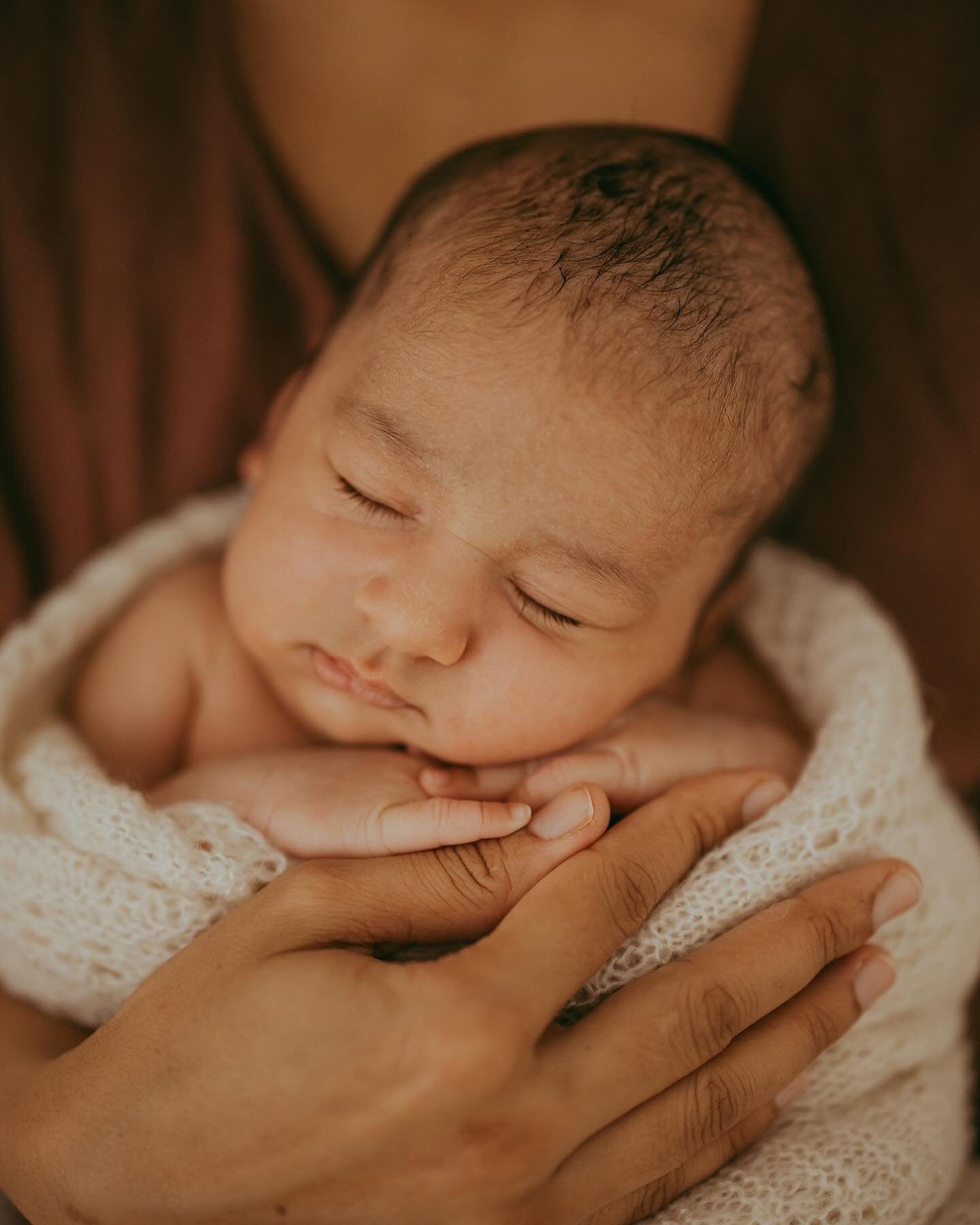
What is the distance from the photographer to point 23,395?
4.60 feet

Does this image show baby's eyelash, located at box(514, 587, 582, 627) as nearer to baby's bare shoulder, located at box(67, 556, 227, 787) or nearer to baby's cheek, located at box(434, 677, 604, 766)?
baby's cheek, located at box(434, 677, 604, 766)

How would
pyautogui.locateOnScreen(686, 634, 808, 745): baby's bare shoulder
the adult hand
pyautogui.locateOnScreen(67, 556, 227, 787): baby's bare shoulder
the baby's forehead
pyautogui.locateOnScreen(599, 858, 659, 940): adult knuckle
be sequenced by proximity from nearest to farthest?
the adult hand, pyautogui.locateOnScreen(599, 858, 659, 940): adult knuckle, the baby's forehead, pyautogui.locateOnScreen(67, 556, 227, 787): baby's bare shoulder, pyautogui.locateOnScreen(686, 634, 808, 745): baby's bare shoulder

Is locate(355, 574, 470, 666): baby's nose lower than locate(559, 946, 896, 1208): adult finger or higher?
higher

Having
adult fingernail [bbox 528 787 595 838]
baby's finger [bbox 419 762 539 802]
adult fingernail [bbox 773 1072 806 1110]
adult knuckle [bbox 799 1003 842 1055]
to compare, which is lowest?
adult fingernail [bbox 773 1072 806 1110]

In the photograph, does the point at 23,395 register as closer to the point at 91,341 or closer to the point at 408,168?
the point at 91,341

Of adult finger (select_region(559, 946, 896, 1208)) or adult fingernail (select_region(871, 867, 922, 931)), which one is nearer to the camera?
adult finger (select_region(559, 946, 896, 1208))

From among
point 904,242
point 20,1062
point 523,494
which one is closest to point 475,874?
point 523,494

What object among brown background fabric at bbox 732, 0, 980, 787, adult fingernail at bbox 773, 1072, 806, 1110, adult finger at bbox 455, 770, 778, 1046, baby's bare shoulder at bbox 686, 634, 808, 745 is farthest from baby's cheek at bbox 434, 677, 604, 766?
brown background fabric at bbox 732, 0, 980, 787

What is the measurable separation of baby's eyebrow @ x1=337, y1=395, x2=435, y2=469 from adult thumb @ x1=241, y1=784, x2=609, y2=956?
1.28 ft

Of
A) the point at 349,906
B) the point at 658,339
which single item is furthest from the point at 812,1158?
the point at 658,339

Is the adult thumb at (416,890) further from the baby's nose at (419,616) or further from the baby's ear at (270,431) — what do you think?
the baby's ear at (270,431)

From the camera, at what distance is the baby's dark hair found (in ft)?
3.30

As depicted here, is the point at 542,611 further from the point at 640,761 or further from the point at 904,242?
the point at 904,242

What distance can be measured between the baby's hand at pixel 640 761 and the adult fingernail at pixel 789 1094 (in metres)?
0.34
